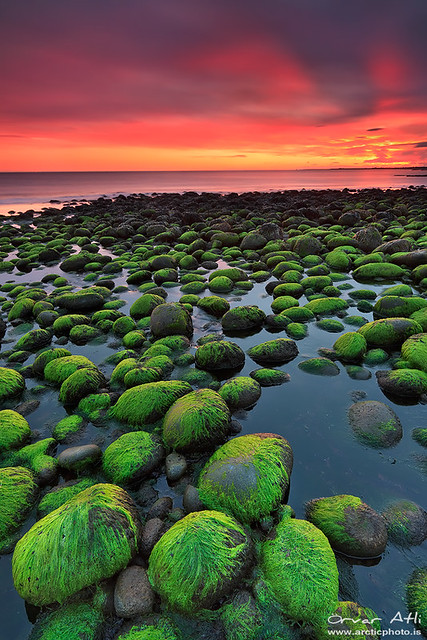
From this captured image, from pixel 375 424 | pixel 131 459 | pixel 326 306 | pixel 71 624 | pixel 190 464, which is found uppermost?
pixel 326 306

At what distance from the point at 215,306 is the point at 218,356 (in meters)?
2.60

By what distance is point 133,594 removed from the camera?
8.23ft

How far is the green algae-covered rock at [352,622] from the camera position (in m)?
2.28

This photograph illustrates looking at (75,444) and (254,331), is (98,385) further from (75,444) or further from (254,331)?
(254,331)

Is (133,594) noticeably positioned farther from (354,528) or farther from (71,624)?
(354,528)

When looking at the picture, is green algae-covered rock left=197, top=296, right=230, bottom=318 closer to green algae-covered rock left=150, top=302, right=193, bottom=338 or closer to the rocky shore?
the rocky shore

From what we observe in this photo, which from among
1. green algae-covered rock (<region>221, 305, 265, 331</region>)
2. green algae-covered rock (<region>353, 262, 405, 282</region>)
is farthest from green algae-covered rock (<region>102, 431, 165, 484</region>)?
green algae-covered rock (<region>353, 262, 405, 282</region>)

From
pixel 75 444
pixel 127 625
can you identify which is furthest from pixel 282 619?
pixel 75 444

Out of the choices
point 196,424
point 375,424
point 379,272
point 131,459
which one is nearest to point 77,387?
point 131,459

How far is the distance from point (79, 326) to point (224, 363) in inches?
133

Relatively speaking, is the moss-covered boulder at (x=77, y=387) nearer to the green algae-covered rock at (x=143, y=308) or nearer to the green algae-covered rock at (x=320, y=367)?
the green algae-covered rock at (x=143, y=308)

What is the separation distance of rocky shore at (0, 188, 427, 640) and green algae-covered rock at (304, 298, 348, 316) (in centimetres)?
3

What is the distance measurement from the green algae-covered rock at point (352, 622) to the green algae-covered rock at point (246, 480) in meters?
0.87

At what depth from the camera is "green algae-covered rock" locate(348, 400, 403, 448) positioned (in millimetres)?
4102
